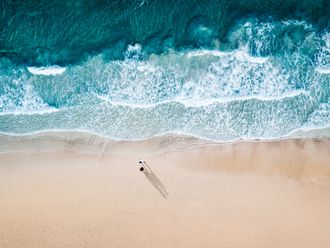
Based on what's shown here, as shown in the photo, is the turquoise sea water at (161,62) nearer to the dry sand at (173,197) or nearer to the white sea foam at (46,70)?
the white sea foam at (46,70)

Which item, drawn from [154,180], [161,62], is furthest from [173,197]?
[161,62]

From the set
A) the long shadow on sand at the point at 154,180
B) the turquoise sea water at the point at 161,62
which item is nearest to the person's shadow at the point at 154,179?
the long shadow on sand at the point at 154,180

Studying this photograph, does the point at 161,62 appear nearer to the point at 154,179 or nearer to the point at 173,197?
the point at 154,179

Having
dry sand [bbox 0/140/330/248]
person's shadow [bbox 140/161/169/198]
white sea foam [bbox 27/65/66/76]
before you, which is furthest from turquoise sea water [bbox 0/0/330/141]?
person's shadow [bbox 140/161/169/198]

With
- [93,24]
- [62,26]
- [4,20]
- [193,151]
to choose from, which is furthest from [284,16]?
[4,20]

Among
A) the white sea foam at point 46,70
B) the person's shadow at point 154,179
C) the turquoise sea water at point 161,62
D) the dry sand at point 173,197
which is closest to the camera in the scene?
the dry sand at point 173,197
